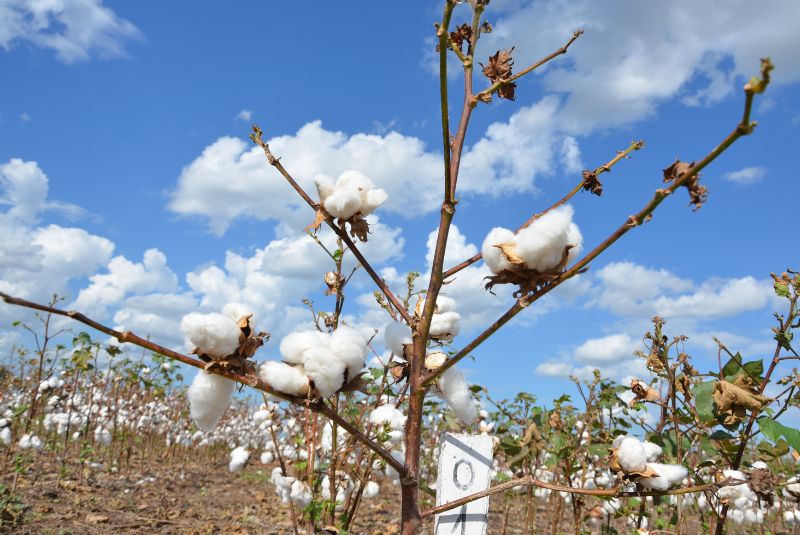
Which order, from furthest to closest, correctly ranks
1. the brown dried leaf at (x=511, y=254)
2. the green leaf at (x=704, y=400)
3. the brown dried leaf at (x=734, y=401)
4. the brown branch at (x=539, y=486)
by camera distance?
the green leaf at (x=704, y=400) < the brown dried leaf at (x=734, y=401) < the brown branch at (x=539, y=486) < the brown dried leaf at (x=511, y=254)

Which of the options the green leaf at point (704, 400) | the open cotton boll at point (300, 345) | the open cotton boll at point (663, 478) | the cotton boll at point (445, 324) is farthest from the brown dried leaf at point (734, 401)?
the open cotton boll at point (300, 345)

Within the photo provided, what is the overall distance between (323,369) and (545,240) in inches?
16.9

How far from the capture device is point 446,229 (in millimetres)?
1155

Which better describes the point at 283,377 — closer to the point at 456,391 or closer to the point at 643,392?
the point at 456,391

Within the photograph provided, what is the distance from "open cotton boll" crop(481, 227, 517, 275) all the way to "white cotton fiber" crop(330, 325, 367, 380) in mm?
272

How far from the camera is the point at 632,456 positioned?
1.41m

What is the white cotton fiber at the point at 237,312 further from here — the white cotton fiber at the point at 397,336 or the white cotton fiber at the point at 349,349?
the white cotton fiber at the point at 397,336

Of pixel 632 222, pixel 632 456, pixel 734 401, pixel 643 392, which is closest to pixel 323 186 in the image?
pixel 632 222

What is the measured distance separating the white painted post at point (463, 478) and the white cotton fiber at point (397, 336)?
52cm

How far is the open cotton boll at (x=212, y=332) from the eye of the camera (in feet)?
3.29

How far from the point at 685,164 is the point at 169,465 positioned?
38.2 feet

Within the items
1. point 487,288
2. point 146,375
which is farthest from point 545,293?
point 146,375

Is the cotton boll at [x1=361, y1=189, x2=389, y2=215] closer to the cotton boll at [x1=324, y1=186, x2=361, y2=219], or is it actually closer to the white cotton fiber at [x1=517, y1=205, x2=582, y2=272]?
the cotton boll at [x1=324, y1=186, x2=361, y2=219]

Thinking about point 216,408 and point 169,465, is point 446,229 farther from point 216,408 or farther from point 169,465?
point 169,465
